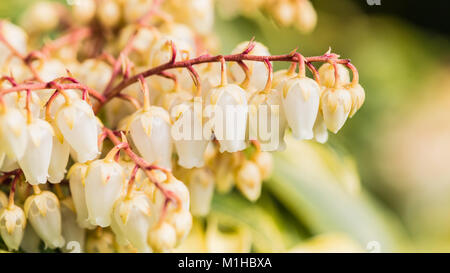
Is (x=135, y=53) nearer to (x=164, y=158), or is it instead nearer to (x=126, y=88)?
(x=126, y=88)

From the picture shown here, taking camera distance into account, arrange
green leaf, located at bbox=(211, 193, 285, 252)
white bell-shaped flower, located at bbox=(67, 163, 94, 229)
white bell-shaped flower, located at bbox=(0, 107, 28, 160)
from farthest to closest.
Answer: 1. green leaf, located at bbox=(211, 193, 285, 252)
2. white bell-shaped flower, located at bbox=(67, 163, 94, 229)
3. white bell-shaped flower, located at bbox=(0, 107, 28, 160)

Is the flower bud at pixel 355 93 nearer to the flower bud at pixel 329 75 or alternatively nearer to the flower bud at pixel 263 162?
the flower bud at pixel 329 75

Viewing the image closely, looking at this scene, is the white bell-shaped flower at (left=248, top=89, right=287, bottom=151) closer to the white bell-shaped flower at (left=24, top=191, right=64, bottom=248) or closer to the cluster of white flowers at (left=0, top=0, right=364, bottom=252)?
the cluster of white flowers at (left=0, top=0, right=364, bottom=252)

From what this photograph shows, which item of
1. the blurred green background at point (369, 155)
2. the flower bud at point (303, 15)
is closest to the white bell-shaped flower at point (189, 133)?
the blurred green background at point (369, 155)

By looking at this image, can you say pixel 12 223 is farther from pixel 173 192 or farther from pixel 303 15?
pixel 303 15

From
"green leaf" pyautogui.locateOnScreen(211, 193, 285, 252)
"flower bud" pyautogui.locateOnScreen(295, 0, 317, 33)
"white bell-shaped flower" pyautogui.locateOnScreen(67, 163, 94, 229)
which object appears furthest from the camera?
"flower bud" pyautogui.locateOnScreen(295, 0, 317, 33)

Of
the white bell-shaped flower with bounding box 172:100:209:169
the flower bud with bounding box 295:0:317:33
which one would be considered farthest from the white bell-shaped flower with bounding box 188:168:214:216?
the flower bud with bounding box 295:0:317:33

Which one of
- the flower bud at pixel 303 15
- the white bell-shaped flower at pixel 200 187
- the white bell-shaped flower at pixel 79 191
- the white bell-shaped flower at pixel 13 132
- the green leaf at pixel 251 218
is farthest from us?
the flower bud at pixel 303 15
